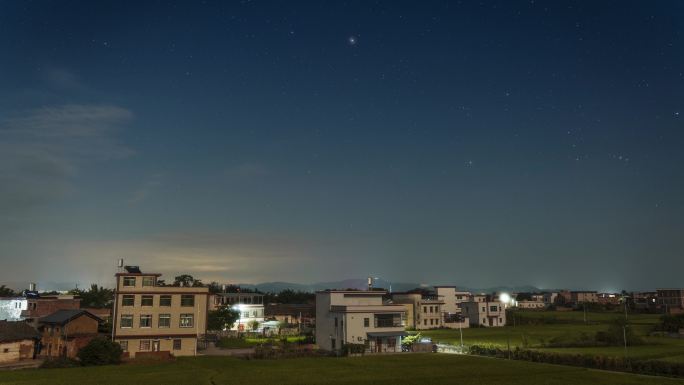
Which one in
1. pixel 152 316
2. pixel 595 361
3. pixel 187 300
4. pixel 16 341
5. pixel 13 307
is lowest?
pixel 595 361

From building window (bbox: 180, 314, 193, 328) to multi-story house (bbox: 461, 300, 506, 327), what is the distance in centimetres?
6551

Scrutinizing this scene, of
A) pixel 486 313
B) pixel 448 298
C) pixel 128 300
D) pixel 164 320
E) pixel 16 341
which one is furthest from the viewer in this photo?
pixel 448 298

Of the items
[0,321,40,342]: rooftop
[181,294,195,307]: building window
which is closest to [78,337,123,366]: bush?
[0,321,40,342]: rooftop

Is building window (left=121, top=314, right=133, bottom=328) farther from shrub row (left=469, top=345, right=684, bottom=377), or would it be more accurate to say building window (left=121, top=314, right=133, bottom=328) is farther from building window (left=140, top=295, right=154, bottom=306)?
shrub row (left=469, top=345, right=684, bottom=377)

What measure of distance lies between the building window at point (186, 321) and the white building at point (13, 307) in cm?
2837

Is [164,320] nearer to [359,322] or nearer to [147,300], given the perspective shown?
[147,300]

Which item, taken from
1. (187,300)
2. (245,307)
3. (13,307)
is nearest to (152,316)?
(187,300)

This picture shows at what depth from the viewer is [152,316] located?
57.9 m

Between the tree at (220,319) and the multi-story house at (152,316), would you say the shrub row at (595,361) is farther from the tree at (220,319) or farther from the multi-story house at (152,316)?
the tree at (220,319)

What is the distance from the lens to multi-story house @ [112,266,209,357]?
56.5 meters

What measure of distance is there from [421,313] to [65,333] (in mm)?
65145

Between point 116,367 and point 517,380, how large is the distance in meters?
36.2

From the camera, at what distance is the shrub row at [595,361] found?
42406mm

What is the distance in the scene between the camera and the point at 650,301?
576ft
